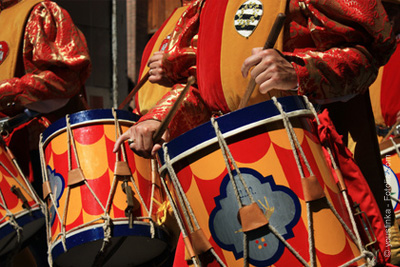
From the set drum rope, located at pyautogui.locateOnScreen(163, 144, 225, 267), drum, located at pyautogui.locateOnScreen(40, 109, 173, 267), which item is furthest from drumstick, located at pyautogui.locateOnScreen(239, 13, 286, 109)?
drum, located at pyautogui.locateOnScreen(40, 109, 173, 267)

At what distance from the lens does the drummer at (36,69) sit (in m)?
3.21

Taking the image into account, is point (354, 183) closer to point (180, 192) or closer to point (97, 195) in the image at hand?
point (180, 192)

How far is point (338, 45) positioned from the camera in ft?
6.23

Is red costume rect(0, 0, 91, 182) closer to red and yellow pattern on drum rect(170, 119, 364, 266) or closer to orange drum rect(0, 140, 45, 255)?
orange drum rect(0, 140, 45, 255)

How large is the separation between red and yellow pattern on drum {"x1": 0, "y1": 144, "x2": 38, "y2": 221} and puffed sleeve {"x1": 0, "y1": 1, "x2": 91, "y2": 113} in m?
0.34

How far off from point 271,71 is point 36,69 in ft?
6.39

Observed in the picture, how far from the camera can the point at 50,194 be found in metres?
2.64

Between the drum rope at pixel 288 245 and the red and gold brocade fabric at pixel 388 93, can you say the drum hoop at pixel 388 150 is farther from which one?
the drum rope at pixel 288 245

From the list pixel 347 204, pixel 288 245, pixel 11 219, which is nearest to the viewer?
pixel 288 245

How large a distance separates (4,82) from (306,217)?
2.19m

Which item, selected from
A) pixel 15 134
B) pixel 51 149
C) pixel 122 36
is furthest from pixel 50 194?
pixel 122 36

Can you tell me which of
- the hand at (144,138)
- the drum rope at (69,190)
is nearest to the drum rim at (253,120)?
the hand at (144,138)

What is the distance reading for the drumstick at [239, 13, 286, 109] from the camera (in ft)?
5.55

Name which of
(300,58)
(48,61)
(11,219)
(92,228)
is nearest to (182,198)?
(300,58)
